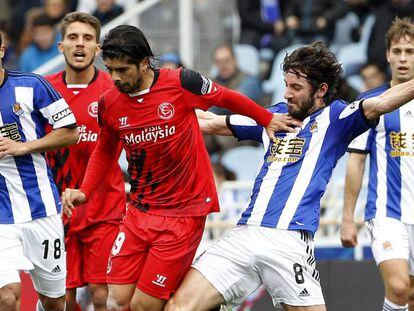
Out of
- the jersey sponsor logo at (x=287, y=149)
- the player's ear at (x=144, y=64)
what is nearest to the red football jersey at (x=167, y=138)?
the player's ear at (x=144, y=64)

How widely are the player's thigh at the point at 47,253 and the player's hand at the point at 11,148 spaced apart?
1.80 ft

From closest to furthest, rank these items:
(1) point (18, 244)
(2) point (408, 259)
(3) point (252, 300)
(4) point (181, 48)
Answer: (1) point (18, 244) < (2) point (408, 259) < (3) point (252, 300) < (4) point (181, 48)

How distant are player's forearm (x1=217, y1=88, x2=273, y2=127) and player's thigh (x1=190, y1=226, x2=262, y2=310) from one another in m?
0.77

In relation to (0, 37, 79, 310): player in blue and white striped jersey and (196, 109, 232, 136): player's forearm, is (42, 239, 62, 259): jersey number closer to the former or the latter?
(0, 37, 79, 310): player in blue and white striped jersey

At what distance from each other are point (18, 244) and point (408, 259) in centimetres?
295

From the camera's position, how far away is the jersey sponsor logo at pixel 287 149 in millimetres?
7234

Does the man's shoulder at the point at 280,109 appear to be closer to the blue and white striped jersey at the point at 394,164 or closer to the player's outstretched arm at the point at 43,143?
the blue and white striped jersey at the point at 394,164

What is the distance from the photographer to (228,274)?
23.2 ft

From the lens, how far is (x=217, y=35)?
1427cm

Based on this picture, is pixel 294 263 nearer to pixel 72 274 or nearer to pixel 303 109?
pixel 303 109

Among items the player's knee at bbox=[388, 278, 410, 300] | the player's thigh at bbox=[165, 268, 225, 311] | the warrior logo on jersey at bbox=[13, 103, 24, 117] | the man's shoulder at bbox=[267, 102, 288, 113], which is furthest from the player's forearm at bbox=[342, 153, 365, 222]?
the warrior logo on jersey at bbox=[13, 103, 24, 117]

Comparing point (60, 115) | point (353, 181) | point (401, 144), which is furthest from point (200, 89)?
point (401, 144)

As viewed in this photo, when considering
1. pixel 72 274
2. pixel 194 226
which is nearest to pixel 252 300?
pixel 72 274

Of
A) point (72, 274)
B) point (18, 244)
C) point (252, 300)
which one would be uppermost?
point (18, 244)
